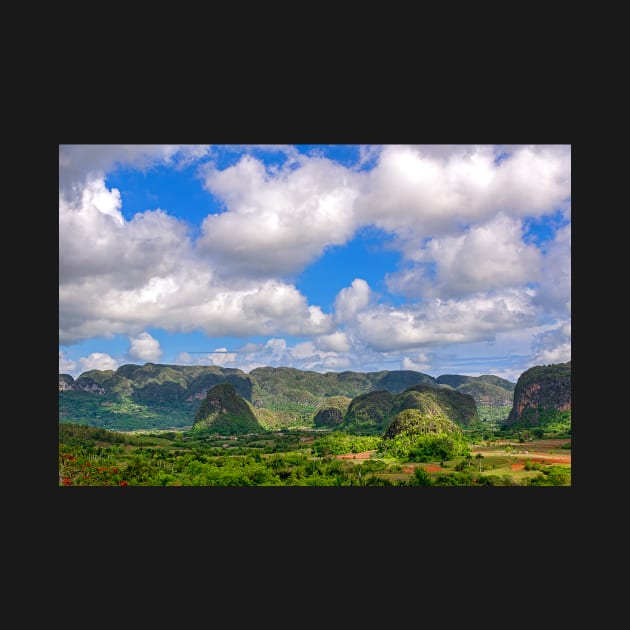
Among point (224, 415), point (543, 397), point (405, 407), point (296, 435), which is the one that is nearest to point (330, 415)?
point (224, 415)

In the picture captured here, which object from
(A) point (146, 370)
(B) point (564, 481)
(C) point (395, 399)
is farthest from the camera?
(A) point (146, 370)

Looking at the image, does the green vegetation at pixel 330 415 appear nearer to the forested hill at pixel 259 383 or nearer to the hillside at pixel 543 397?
the hillside at pixel 543 397

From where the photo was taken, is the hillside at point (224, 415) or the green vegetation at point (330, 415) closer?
the hillside at point (224, 415)

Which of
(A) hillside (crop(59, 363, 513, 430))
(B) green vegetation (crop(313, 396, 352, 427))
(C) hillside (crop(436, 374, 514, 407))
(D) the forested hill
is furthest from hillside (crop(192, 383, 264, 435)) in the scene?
(C) hillside (crop(436, 374, 514, 407))

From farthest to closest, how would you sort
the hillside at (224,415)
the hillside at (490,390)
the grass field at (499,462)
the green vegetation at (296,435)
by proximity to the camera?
1. the hillside at (490,390)
2. the hillside at (224,415)
3. the grass field at (499,462)
4. the green vegetation at (296,435)

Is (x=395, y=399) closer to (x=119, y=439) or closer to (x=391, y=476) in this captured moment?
(x=119, y=439)

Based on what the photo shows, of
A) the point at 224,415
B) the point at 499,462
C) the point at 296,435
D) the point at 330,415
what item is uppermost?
the point at 499,462

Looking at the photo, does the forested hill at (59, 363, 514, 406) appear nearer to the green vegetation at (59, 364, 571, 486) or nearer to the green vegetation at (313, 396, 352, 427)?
the green vegetation at (59, 364, 571, 486)

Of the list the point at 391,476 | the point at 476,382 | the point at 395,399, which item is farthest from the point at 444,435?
the point at 476,382

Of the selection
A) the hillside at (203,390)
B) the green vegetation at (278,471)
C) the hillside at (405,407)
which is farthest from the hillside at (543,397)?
the green vegetation at (278,471)

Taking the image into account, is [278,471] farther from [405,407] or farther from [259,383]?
[259,383]

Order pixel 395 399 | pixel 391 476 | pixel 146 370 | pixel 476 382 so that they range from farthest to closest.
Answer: pixel 146 370 < pixel 476 382 < pixel 395 399 < pixel 391 476
